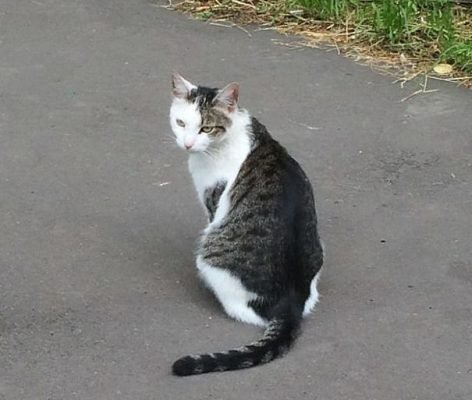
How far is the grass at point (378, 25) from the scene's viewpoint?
6754 millimetres

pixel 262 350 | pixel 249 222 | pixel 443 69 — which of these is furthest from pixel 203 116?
pixel 443 69

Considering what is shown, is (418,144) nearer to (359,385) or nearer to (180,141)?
(180,141)

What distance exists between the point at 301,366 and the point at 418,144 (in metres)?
2.15

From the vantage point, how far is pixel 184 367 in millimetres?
3902

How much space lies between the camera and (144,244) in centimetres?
482

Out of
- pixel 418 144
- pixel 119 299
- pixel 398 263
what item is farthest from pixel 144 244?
pixel 418 144

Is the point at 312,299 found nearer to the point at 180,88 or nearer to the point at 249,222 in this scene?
the point at 249,222

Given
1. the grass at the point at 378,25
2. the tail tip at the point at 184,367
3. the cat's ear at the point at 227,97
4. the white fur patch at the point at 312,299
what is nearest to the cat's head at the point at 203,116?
the cat's ear at the point at 227,97

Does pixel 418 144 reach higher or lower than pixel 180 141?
lower

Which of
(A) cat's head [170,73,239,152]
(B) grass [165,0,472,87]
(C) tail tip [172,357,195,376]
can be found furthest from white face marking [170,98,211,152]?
(B) grass [165,0,472,87]

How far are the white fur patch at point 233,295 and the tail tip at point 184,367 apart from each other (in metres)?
0.41

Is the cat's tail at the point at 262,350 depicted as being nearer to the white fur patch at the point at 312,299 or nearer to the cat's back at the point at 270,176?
the white fur patch at the point at 312,299

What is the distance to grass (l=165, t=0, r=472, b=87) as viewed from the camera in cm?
675

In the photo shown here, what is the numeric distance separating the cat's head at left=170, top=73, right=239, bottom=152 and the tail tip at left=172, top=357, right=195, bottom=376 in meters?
0.91
